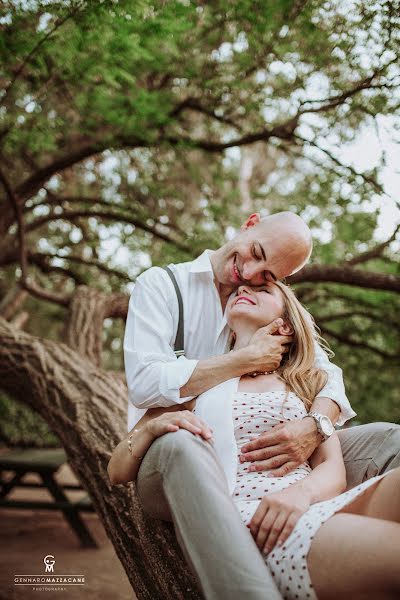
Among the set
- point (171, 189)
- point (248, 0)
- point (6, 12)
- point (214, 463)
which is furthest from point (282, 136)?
point (214, 463)

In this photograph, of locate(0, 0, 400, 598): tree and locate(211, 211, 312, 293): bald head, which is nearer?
locate(211, 211, 312, 293): bald head

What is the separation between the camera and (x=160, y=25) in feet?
12.9

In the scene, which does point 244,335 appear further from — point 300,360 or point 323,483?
point 323,483

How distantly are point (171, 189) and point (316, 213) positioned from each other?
2180 millimetres

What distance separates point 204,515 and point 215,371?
29.8 inches

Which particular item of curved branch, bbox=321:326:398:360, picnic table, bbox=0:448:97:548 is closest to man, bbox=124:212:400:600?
picnic table, bbox=0:448:97:548

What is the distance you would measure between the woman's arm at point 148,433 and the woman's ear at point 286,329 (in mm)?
540

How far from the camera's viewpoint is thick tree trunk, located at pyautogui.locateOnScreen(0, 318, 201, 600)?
8.27ft

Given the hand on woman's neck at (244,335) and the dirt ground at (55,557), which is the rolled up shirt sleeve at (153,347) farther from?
the dirt ground at (55,557)

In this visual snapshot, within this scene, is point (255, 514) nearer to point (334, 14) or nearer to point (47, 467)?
point (334, 14)

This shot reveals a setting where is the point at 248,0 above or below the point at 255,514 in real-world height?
above

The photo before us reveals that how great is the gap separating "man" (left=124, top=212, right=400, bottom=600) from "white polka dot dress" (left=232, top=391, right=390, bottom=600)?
68 mm

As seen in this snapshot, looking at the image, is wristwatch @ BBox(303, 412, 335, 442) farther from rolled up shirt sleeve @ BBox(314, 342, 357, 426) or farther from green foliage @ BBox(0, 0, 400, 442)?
green foliage @ BBox(0, 0, 400, 442)

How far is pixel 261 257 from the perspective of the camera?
2.90 m
